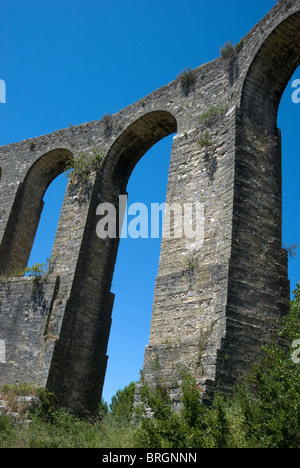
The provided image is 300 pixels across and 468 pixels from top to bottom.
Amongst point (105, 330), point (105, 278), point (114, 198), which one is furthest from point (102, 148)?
point (105, 330)

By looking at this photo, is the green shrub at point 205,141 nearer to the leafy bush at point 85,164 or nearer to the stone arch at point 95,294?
the stone arch at point 95,294

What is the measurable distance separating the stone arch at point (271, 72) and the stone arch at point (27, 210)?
20.0 ft

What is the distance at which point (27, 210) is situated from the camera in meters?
14.3

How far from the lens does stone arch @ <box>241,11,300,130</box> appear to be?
9547mm

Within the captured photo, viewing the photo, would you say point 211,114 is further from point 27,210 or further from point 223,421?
point 27,210

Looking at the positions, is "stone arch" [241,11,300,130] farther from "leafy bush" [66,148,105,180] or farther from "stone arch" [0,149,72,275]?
"stone arch" [0,149,72,275]

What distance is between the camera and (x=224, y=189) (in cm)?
888

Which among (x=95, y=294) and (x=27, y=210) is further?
(x=27, y=210)

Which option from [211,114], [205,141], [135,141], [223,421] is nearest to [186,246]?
[205,141]

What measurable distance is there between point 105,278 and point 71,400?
9.67 ft

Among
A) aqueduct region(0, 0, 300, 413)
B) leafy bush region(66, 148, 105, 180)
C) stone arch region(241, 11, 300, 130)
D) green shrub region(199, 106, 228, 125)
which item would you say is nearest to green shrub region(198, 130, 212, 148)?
aqueduct region(0, 0, 300, 413)

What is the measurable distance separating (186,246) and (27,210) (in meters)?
6.81

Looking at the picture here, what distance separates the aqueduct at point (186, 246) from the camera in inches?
312

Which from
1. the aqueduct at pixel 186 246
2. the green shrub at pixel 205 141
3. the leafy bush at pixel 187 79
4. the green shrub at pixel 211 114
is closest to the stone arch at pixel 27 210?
the aqueduct at pixel 186 246
